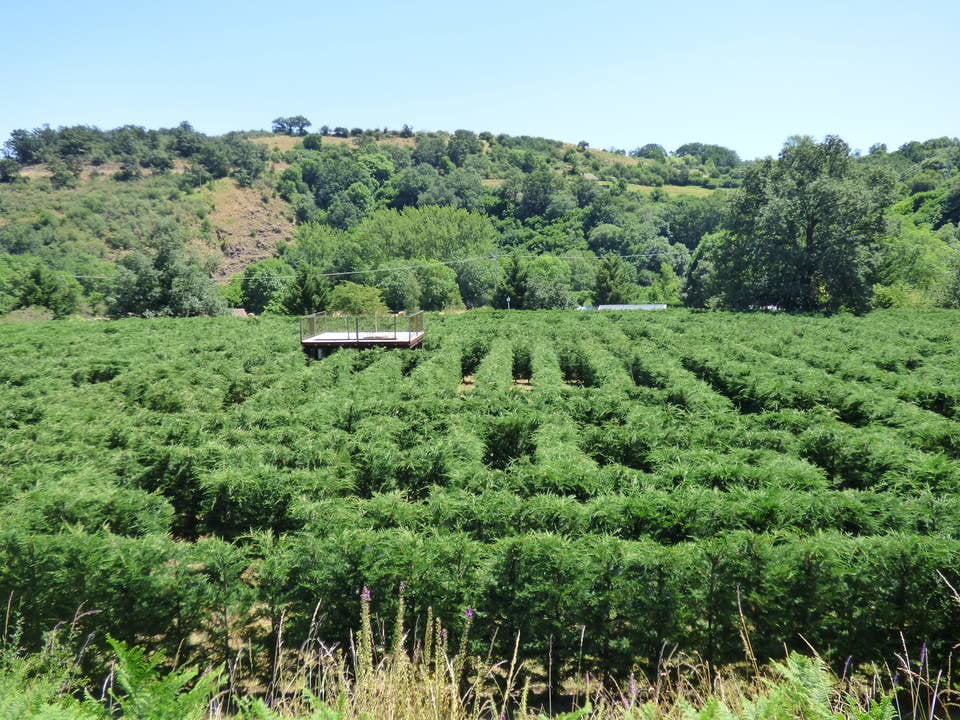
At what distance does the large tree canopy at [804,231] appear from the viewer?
37312 mm

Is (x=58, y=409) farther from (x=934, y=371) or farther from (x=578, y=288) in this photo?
(x=578, y=288)

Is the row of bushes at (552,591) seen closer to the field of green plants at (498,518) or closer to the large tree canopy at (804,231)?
the field of green plants at (498,518)

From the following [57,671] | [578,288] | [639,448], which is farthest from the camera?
[578,288]

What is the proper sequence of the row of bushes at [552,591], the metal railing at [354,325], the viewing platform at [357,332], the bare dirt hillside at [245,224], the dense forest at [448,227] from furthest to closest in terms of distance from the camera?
the bare dirt hillside at [245,224], the dense forest at [448,227], the metal railing at [354,325], the viewing platform at [357,332], the row of bushes at [552,591]

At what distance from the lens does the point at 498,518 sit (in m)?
6.90

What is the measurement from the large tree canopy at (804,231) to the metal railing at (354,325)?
27799 millimetres

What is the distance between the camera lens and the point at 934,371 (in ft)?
54.2

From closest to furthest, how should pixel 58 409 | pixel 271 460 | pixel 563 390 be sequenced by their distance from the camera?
pixel 271 460
pixel 58 409
pixel 563 390

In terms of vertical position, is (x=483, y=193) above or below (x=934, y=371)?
above

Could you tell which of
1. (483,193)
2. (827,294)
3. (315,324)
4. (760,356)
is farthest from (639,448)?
(483,193)

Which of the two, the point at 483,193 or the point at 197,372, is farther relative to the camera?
the point at 483,193

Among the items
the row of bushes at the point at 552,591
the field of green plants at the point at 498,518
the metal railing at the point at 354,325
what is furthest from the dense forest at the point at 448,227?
the row of bushes at the point at 552,591

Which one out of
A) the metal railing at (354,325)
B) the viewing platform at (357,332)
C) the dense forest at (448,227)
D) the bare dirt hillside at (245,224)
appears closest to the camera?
the viewing platform at (357,332)

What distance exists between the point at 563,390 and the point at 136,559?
9982 millimetres
